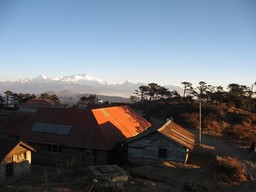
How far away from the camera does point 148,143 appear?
27531mm

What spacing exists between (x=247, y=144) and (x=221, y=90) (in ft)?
126

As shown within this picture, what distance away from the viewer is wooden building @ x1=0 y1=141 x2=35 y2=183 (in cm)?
2444

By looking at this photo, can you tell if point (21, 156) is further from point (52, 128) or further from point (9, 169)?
point (52, 128)

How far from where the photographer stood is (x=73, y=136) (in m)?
29.9

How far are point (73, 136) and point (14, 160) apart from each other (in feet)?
21.5

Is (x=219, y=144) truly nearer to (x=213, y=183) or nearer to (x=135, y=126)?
(x=135, y=126)

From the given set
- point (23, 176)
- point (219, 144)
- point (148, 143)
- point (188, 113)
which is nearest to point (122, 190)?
point (148, 143)

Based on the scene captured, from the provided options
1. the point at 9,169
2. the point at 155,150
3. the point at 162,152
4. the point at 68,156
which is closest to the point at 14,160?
the point at 9,169

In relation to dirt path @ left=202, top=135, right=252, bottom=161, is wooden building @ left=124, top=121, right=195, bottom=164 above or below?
above

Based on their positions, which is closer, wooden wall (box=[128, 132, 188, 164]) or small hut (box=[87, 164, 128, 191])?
small hut (box=[87, 164, 128, 191])

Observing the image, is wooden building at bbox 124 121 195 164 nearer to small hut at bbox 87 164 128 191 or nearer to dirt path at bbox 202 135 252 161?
dirt path at bbox 202 135 252 161

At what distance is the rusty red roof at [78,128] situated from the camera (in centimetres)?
2902

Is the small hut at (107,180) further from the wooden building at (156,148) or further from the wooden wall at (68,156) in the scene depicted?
the wooden wall at (68,156)

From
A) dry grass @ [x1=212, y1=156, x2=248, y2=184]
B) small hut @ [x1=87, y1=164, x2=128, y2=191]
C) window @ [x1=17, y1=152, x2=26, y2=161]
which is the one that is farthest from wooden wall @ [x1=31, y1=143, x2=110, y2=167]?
dry grass @ [x1=212, y1=156, x2=248, y2=184]
